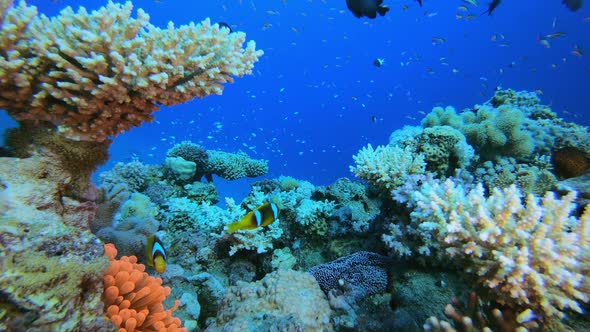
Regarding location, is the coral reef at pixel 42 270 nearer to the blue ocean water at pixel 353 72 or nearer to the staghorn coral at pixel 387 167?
the staghorn coral at pixel 387 167

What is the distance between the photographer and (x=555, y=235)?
2.17 meters

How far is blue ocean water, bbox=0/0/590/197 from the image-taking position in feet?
214

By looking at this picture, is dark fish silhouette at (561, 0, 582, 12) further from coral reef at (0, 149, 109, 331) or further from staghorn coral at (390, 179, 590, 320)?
coral reef at (0, 149, 109, 331)

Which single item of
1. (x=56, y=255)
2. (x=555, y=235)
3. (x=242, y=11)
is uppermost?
(x=242, y=11)

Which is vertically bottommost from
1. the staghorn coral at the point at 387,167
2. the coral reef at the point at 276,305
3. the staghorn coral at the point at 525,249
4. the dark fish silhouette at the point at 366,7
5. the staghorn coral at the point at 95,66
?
the coral reef at the point at 276,305

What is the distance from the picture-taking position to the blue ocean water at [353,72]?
65.1 meters

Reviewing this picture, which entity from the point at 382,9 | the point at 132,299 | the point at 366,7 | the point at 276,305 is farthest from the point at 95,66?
the point at 382,9

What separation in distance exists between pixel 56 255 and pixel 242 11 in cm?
7996

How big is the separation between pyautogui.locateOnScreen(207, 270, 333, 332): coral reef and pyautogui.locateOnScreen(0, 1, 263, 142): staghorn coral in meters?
2.15

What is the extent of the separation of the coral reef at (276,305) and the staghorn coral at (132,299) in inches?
35.7

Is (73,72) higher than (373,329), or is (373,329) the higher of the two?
(73,72)

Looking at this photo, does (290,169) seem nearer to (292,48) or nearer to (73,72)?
(292,48)

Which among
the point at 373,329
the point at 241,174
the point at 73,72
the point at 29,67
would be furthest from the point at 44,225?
the point at 241,174

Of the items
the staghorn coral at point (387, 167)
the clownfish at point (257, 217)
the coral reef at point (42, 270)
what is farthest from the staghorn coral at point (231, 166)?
the coral reef at point (42, 270)
